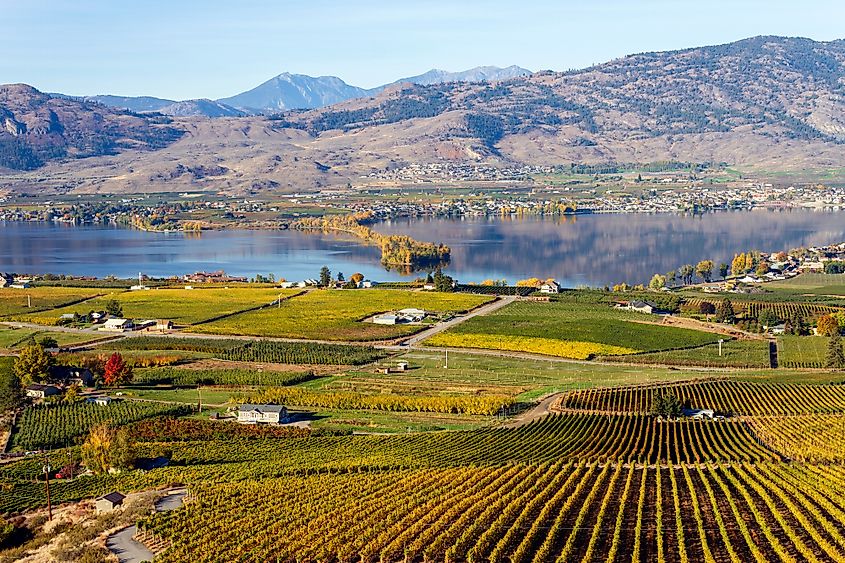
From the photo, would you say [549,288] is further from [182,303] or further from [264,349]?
[264,349]

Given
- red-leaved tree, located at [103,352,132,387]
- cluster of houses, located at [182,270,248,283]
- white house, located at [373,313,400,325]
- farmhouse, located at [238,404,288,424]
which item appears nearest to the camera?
farmhouse, located at [238,404,288,424]

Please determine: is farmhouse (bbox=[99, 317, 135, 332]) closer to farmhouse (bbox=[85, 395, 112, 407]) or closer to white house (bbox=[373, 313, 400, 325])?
white house (bbox=[373, 313, 400, 325])

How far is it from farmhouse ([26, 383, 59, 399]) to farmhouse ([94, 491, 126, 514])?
1401cm

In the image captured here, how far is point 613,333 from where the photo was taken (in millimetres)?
44281

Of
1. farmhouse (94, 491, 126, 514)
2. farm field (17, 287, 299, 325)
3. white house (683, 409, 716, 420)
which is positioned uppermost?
farmhouse (94, 491, 126, 514)

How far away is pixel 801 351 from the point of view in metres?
41.3

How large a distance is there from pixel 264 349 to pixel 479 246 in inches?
1955

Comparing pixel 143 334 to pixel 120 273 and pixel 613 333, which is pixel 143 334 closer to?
pixel 613 333

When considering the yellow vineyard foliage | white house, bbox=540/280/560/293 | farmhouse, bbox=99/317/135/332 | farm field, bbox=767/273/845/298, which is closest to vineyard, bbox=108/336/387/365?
farmhouse, bbox=99/317/135/332

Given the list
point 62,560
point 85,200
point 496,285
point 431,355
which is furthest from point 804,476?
point 85,200

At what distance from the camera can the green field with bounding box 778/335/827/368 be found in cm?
3900

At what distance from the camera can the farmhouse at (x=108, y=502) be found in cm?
2058

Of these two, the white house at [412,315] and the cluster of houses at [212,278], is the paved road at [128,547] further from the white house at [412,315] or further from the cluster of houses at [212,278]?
the cluster of houses at [212,278]

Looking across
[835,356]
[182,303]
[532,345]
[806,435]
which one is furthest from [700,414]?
[182,303]
